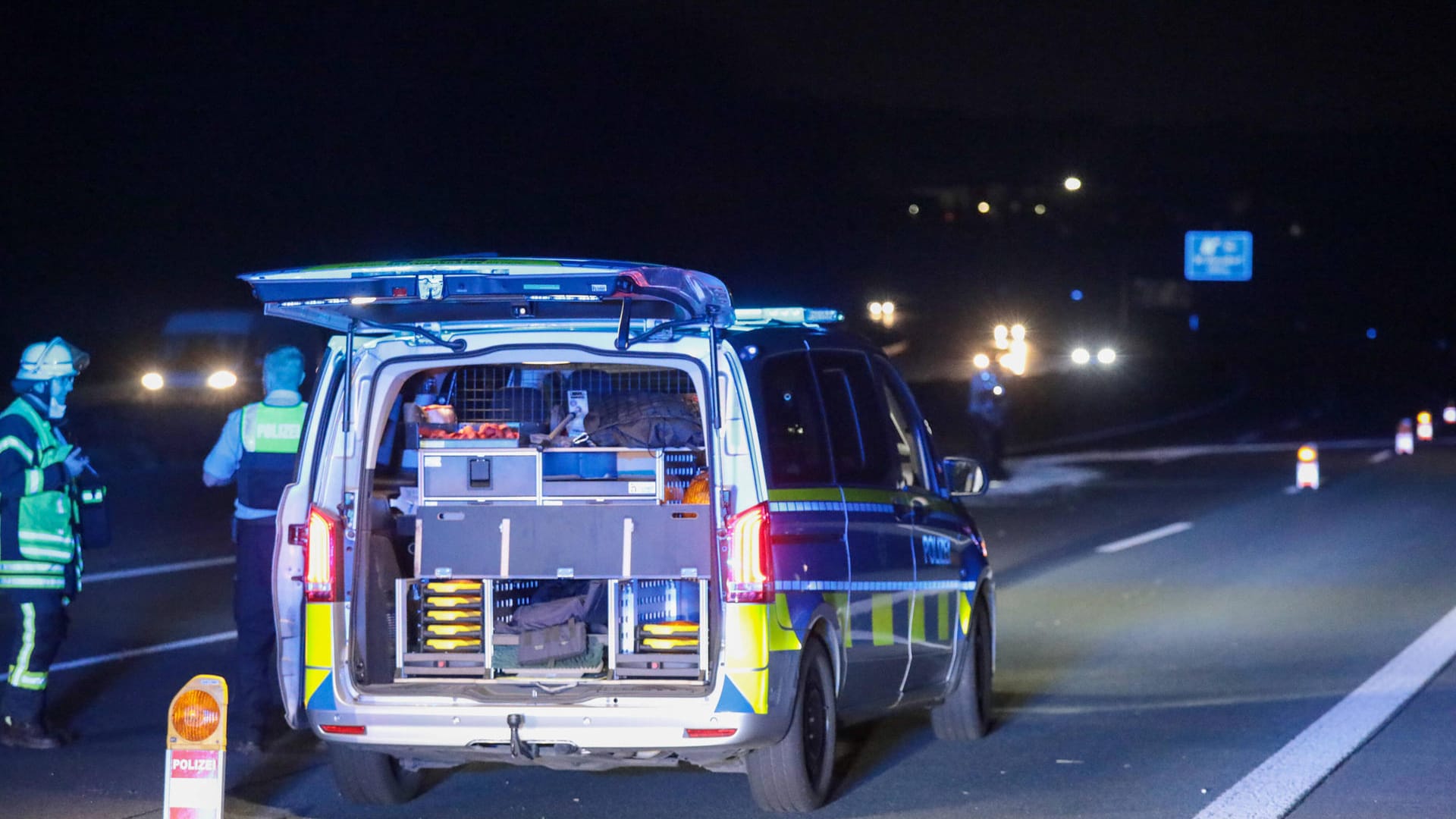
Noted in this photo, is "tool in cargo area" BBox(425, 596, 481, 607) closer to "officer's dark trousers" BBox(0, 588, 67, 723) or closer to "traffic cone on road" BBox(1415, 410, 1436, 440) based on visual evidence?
"officer's dark trousers" BBox(0, 588, 67, 723)

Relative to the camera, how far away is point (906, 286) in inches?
3051

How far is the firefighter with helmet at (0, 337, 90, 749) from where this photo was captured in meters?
8.41

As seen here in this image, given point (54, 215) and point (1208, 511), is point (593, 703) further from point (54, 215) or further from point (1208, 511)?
point (54, 215)


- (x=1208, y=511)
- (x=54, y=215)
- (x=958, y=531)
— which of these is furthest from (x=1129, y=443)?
(x=958, y=531)

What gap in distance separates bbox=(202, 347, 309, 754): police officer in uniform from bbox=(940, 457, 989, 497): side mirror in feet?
9.89

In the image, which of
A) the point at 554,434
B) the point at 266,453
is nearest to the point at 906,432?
the point at 554,434

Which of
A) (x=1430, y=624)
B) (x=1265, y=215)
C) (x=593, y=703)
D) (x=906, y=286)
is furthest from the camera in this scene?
(x=1265, y=215)

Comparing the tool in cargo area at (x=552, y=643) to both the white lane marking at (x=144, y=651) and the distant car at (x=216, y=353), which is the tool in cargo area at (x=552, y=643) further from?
the distant car at (x=216, y=353)

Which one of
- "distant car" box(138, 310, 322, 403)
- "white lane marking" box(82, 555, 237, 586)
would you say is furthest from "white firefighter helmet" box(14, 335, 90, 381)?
"distant car" box(138, 310, 322, 403)

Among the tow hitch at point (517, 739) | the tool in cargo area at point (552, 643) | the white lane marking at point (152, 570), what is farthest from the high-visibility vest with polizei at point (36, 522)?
the white lane marking at point (152, 570)

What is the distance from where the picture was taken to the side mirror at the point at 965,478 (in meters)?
8.62

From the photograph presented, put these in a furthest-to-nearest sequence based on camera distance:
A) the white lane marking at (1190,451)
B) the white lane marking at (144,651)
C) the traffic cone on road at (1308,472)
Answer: the white lane marking at (1190,451)
the traffic cone on road at (1308,472)
the white lane marking at (144,651)

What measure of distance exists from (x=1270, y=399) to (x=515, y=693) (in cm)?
6465

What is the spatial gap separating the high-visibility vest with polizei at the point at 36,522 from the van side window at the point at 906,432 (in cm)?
373
